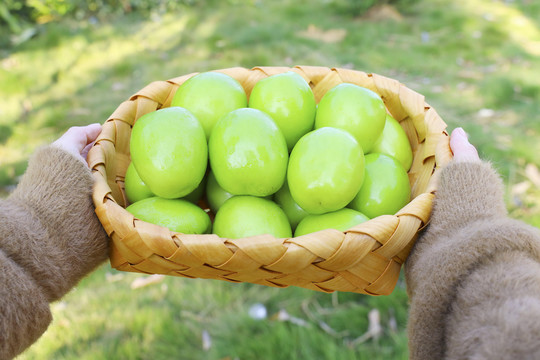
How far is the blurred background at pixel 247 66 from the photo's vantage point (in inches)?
62.1

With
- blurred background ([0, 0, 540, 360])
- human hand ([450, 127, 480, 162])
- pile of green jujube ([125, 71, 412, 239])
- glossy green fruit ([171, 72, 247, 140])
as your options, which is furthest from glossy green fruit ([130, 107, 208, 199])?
human hand ([450, 127, 480, 162])

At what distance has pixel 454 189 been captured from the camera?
3.22 ft

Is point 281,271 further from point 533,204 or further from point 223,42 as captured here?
point 223,42

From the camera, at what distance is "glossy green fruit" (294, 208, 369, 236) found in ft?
3.38

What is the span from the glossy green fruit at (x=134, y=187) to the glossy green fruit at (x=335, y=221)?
436 mm

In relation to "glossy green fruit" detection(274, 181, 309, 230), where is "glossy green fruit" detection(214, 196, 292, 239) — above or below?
above

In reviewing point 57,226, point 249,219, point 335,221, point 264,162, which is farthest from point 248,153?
point 57,226

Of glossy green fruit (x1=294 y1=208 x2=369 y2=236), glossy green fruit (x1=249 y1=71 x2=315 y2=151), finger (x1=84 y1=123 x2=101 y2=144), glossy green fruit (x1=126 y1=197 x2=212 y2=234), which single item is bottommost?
glossy green fruit (x1=294 y1=208 x2=369 y2=236)

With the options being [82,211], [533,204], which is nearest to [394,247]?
[82,211]

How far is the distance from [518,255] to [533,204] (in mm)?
1323

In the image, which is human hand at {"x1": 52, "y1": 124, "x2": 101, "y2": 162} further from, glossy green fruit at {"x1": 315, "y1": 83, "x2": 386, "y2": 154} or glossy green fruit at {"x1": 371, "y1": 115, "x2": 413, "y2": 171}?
glossy green fruit at {"x1": 371, "y1": 115, "x2": 413, "y2": 171}

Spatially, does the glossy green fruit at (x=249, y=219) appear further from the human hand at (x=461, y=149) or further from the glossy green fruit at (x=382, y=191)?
the human hand at (x=461, y=149)

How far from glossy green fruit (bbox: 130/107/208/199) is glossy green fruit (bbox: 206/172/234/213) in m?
0.11

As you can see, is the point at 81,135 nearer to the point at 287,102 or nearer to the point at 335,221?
the point at 287,102
